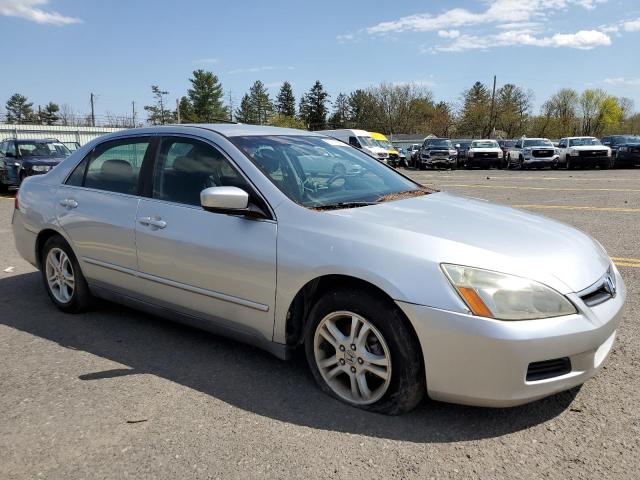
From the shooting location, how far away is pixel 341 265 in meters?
2.83

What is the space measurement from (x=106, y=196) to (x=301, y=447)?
2585mm

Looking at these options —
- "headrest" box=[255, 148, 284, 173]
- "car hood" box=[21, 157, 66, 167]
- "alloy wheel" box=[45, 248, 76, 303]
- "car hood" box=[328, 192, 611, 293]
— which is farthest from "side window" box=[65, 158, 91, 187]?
"car hood" box=[21, 157, 66, 167]

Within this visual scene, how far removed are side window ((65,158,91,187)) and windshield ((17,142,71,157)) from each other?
1182cm

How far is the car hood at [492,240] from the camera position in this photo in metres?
2.64

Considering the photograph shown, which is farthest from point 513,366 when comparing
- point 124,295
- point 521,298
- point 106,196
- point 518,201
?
point 518,201

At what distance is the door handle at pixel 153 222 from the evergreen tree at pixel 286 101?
103018 mm

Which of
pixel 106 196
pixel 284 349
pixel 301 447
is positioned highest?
pixel 106 196

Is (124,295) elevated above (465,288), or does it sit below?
below

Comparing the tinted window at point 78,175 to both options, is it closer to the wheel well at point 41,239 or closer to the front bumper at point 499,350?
the wheel well at point 41,239

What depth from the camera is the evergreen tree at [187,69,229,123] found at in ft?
289

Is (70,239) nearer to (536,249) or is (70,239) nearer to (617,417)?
(536,249)

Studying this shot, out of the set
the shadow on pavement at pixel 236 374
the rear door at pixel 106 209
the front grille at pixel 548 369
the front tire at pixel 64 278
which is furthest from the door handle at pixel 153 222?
the front grille at pixel 548 369

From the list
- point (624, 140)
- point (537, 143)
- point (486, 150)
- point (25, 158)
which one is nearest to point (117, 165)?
point (25, 158)

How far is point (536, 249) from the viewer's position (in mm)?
2814
